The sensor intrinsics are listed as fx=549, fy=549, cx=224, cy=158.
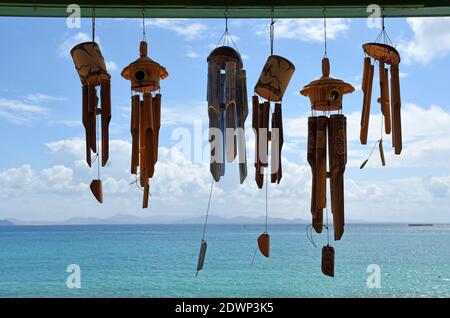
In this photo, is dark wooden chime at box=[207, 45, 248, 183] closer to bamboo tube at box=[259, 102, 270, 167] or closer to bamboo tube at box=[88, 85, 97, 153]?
bamboo tube at box=[259, 102, 270, 167]

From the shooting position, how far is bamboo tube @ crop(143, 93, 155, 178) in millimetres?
1991

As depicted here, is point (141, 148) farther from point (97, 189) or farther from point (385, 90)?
point (385, 90)

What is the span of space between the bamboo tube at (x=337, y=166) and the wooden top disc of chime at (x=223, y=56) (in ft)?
1.40

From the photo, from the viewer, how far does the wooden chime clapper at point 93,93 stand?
6.48 feet

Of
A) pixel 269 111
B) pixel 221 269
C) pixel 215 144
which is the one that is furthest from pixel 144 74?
pixel 221 269

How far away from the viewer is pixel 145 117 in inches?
78.6

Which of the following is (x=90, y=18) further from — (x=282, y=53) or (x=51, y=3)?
(x=282, y=53)

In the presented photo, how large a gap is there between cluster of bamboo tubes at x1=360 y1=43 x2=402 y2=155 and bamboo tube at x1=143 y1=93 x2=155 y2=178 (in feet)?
2.52

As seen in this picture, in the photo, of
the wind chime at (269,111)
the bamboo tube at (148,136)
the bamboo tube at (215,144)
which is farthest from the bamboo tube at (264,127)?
the bamboo tube at (148,136)

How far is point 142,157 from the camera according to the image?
6.61ft

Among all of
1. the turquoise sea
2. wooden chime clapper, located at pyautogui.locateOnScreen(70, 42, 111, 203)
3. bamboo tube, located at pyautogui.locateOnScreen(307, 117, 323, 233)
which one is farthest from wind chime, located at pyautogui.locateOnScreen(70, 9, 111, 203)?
the turquoise sea

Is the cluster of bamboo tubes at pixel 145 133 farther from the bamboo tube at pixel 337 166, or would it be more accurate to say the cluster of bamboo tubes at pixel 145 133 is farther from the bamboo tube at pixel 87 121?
the bamboo tube at pixel 337 166

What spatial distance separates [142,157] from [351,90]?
83cm

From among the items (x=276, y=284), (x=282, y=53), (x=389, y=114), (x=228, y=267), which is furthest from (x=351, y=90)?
(x=228, y=267)
